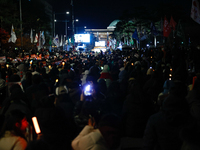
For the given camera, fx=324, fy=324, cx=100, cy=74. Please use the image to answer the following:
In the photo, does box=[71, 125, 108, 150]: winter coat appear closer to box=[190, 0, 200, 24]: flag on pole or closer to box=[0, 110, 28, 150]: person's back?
box=[0, 110, 28, 150]: person's back

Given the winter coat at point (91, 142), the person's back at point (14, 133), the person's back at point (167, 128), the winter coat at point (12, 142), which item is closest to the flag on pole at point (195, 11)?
the person's back at point (167, 128)

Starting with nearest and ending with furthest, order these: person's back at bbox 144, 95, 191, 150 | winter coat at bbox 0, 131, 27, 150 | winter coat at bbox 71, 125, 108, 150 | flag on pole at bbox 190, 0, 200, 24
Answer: winter coat at bbox 71, 125, 108, 150
winter coat at bbox 0, 131, 27, 150
person's back at bbox 144, 95, 191, 150
flag on pole at bbox 190, 0, 200, 24

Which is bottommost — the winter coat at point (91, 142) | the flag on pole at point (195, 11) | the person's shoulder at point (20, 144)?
the person's shoulder at point (20, 144)

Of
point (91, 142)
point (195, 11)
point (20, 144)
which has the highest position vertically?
point (195, 11)

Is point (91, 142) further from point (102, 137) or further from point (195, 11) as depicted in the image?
point (195, 11)

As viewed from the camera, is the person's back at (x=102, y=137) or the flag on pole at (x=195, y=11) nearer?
the person's back at (x=102, y=137)

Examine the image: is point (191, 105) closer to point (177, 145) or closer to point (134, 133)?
point (134, 133)

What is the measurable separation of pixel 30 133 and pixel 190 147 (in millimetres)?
2178

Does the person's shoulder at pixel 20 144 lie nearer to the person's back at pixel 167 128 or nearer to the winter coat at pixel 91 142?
the winter coat at pixel 91 142

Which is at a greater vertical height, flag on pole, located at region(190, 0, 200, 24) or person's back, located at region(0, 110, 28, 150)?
flag on pole, located at region(190, 0, 200, 24)

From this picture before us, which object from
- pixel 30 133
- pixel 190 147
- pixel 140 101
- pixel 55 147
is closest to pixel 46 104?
pixel 30 133

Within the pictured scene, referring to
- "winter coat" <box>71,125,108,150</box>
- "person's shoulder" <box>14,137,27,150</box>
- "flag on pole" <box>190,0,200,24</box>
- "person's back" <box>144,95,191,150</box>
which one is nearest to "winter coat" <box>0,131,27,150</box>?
"person's shoulder" <box>14,137,27,150</box>

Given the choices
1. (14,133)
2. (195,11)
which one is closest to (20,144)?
(14,133)

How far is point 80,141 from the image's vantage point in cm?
361
